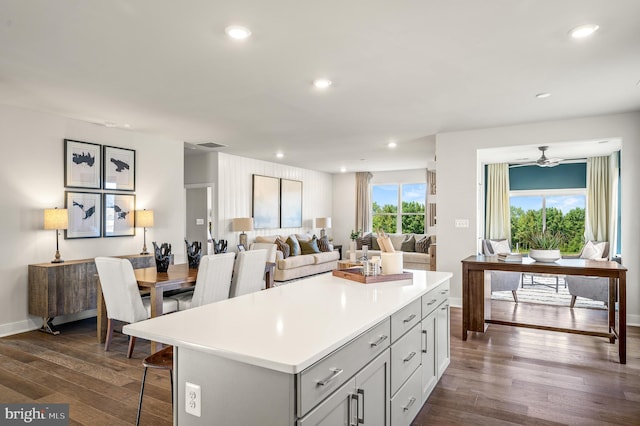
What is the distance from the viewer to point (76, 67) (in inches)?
124

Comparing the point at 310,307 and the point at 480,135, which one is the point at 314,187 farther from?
the point at 310,307

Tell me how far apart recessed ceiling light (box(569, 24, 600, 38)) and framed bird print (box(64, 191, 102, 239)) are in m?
5.20

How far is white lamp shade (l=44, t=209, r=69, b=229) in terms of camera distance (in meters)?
4.40

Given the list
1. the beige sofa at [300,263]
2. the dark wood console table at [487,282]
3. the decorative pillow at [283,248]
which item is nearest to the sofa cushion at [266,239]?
the beige sofa at [300,263]

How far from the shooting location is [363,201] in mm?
10617

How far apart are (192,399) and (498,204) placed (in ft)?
28.1

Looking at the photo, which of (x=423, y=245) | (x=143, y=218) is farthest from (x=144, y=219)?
(x=423, y=245)

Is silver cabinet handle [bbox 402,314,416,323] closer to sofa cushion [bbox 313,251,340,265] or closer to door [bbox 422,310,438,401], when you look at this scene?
door [bbox 422,310,438,401]

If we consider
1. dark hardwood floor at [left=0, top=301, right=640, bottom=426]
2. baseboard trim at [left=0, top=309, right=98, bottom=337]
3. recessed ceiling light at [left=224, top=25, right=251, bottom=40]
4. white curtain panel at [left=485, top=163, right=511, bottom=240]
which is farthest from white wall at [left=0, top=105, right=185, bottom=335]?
white curtain panel at [left=485, top=163, right=511, bottom=240]

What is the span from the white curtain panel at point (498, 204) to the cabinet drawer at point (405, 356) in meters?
7.12

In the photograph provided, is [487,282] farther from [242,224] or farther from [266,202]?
[266,202]

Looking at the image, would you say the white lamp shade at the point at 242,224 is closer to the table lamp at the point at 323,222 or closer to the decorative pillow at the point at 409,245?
the table lamp at the point at 323,222

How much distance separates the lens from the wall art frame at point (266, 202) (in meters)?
8.29

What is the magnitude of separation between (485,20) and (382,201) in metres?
8.33
